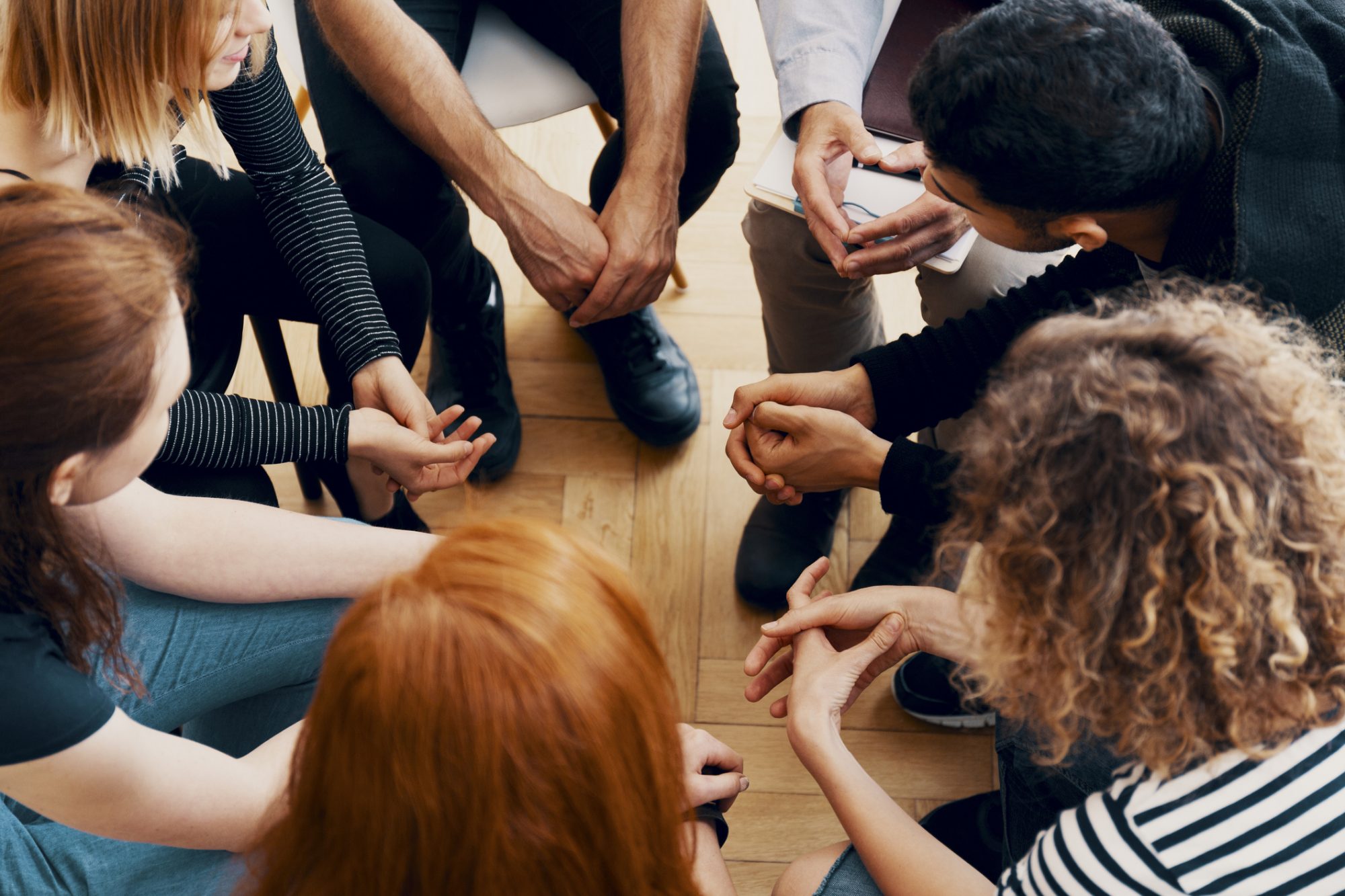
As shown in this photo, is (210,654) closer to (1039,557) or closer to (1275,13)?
(1039,557)

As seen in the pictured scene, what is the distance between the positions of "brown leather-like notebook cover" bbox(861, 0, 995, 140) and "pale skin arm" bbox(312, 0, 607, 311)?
387mm

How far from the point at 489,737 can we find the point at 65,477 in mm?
415

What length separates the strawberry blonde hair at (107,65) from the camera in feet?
2.96

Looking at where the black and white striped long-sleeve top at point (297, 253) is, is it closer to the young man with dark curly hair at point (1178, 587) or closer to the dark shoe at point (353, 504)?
the dark shoe at point (353, 504)

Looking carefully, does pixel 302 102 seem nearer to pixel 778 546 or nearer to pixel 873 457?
pixel 778 546

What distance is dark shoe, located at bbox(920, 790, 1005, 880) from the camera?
1.01 m

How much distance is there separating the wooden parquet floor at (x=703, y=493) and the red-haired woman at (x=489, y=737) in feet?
2.59

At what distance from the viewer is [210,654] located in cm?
96

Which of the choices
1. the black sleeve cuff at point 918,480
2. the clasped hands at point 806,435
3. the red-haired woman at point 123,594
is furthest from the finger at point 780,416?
the red-haired woman at point 123,594

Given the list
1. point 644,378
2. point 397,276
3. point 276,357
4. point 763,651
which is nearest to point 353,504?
point 276,357

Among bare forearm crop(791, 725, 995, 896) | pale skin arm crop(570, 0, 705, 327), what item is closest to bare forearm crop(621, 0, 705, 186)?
pale skin arm crop(570, 0, 705, 327)

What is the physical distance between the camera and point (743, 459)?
4.01 ft

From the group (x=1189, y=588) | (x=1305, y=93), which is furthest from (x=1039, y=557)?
(x=1305, y=93)

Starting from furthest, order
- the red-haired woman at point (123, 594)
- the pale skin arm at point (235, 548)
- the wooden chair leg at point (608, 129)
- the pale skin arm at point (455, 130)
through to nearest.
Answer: the wooden chair leg at point (608, 129), the pale skin arm at point (455, 130), the pale skin arm at point (235, 548), the red-haired woman at point (123, 594)
